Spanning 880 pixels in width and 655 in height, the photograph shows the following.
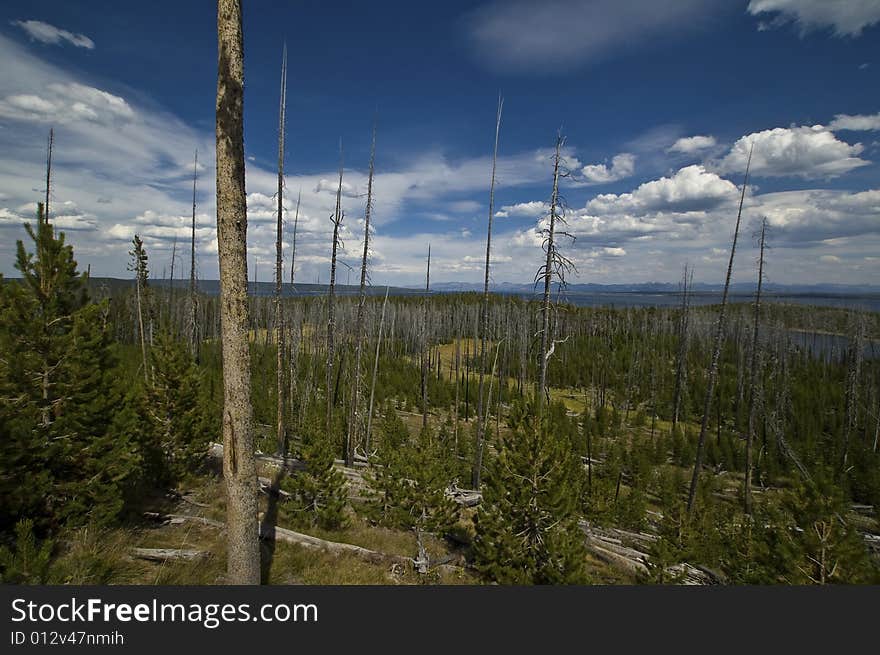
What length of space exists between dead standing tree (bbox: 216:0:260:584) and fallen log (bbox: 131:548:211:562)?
188 centimetres

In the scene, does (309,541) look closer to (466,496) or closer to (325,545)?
(325,545)

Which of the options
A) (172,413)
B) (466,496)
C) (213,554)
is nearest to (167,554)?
(213,554)

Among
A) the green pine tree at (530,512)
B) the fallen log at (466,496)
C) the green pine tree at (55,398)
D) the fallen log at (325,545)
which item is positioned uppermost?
the green pine tree at (55,398)

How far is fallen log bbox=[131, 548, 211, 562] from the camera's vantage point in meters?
5.62

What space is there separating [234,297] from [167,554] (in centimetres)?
423

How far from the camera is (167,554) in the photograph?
18.9 feet

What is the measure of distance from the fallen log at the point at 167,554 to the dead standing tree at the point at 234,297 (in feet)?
6.16

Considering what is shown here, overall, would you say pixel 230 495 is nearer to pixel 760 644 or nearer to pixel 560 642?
pixel 560 642

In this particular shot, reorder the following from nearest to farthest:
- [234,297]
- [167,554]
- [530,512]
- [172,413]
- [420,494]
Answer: [234,297] < [167,554] < [530,512] < [420,494] < [172,413]

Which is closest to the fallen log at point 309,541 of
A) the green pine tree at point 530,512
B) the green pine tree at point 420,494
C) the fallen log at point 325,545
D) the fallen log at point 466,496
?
the fallen log at point 325,545

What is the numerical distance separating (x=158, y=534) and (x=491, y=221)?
1333cm

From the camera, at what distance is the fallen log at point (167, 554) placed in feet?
18.4

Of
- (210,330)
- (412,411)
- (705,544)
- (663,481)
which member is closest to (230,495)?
(705,544)

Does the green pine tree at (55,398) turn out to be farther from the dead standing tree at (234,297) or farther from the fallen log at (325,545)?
the fallen log at (325,545)
